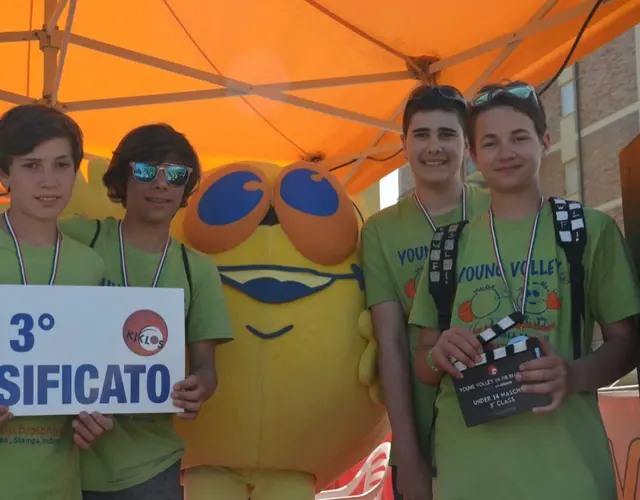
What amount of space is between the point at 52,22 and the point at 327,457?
3.38 metres

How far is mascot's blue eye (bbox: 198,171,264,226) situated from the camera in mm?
2562

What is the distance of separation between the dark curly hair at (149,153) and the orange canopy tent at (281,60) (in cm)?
246

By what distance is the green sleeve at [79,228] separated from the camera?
2.30 m

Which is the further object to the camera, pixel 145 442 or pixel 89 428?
pixel 145 442

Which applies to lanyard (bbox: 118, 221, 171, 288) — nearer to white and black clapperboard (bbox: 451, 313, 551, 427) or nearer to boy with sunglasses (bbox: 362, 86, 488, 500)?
Answer: boy with sunglasses (bbox: 362, 86, 488, 500)

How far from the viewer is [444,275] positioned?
2.07m

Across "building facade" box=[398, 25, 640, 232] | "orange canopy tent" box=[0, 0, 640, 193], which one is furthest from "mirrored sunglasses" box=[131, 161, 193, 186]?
"building facade" box=[398, 25, 640, 232]

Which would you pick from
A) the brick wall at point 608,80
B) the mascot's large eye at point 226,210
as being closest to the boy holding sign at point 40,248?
the mascot's large eye at point 226,210

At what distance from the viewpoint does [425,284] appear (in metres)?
2.13

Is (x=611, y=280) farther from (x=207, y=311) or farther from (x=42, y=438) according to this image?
(x=42, y=438)

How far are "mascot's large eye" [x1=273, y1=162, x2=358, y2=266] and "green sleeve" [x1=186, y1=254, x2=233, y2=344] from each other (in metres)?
0.36

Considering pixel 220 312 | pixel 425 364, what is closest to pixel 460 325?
pixel 425 364

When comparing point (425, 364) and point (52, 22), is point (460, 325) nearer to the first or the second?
point (425, 364)

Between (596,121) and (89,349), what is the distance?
56.6 feet
